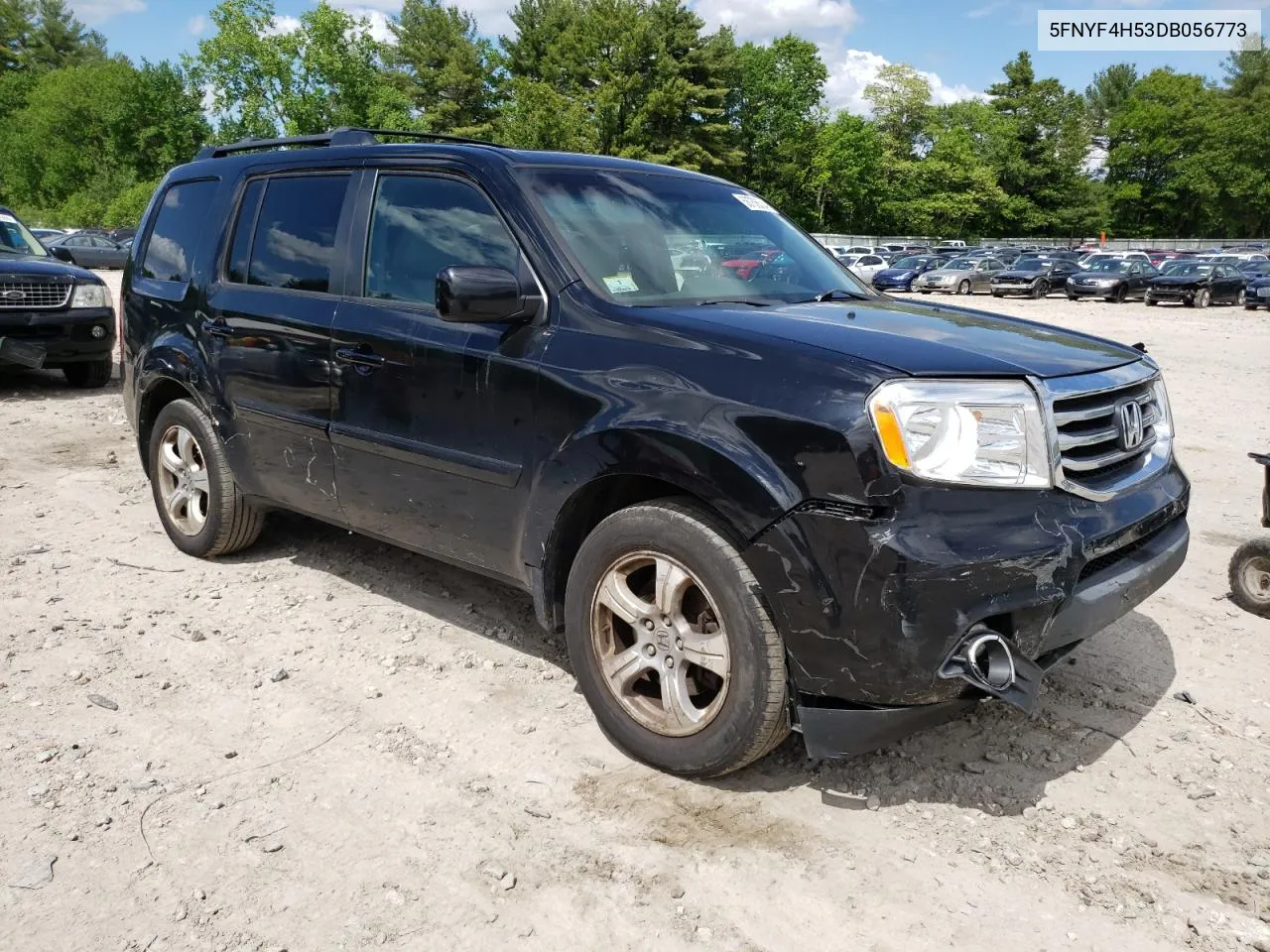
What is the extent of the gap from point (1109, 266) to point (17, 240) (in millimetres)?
32558

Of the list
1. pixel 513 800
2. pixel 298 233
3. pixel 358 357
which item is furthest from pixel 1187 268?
pixel 513 800

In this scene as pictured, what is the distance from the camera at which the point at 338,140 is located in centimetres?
452

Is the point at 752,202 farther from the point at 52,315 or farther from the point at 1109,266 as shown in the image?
the point at 1109,266

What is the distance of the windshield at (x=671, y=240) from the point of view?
356 cm

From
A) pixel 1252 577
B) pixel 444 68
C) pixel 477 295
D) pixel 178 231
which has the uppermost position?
pixel 444 68

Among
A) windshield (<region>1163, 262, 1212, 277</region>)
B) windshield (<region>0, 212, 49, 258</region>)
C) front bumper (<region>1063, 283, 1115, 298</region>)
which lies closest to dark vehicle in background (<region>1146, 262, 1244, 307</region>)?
windshield (<region>1163, 262, 1212, 277</region>)

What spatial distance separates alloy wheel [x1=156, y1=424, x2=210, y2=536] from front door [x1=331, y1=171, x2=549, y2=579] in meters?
1.32

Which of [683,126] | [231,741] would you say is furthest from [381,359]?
[683,126]

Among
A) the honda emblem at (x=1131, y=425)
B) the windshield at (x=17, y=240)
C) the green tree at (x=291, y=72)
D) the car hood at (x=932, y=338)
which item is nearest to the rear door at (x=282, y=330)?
the car hood at (x=932, y=338)

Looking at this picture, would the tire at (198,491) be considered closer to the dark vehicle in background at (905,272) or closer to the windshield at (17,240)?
the windshield at (17,240)

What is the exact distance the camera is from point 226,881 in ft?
8.77

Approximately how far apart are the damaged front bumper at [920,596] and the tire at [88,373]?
10224mm

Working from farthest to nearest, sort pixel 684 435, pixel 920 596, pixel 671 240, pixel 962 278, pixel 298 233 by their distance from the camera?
pixel 962 278, pixel 298 233, pixel 671 240, pixel 684 435, pixel 920 596

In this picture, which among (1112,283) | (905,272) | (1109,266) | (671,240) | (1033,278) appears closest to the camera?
(671,240)
